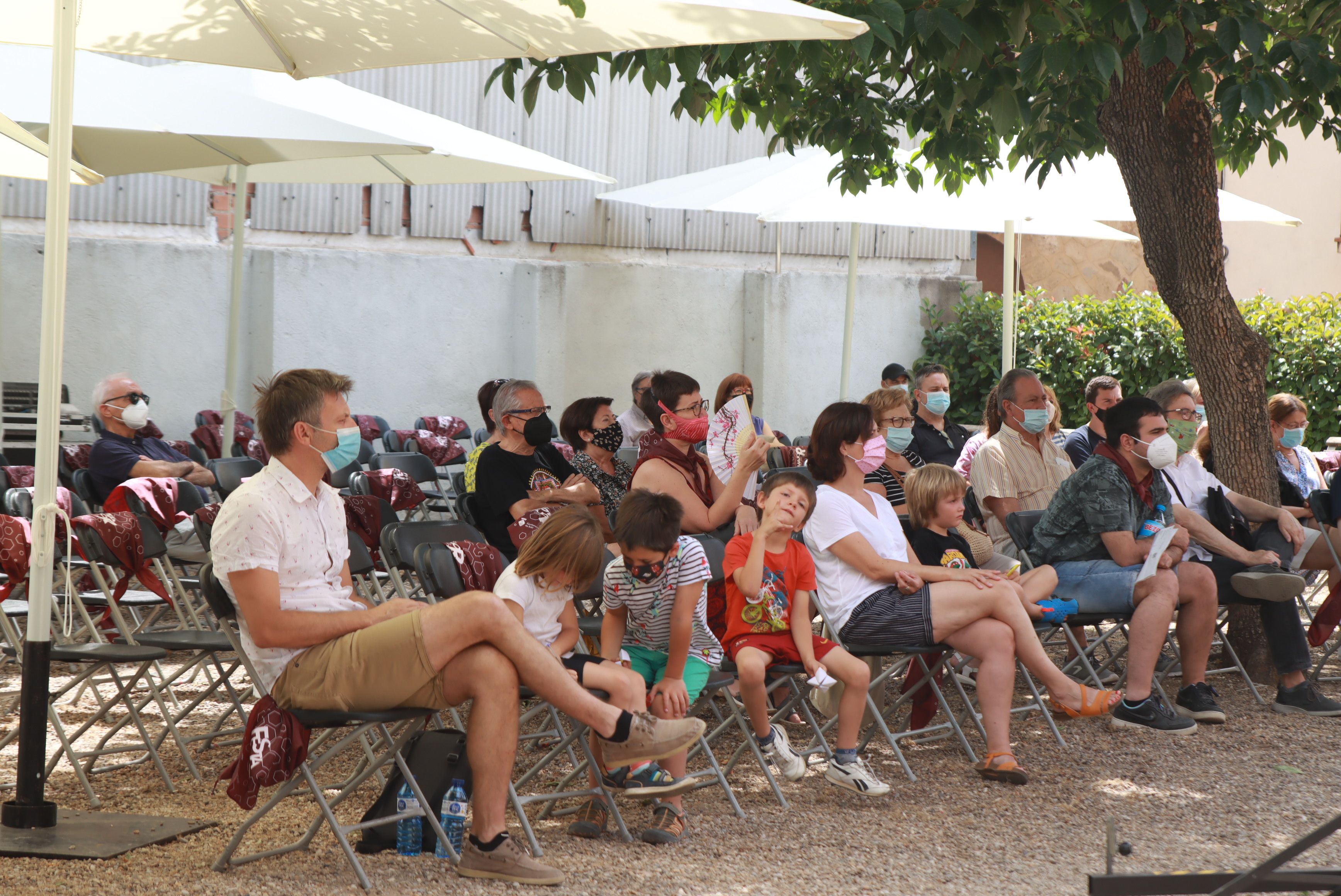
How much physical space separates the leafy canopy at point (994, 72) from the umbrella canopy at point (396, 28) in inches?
10.2

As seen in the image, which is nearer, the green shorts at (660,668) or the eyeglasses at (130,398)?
the green shorts at (660,668)

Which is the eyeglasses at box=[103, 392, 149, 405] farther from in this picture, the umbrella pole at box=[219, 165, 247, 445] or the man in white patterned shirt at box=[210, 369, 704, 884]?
the man in white patterned shirt at box=[210, 369, 704, 884]

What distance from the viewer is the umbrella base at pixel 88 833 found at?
3980 mm

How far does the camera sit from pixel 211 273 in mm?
11523

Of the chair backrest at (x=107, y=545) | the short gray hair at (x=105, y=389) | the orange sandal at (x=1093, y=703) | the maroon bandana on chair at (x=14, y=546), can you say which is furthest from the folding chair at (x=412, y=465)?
the orange sandal at (x=1093, y=703)

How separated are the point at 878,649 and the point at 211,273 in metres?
8.10

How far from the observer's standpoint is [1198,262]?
7.04 meters

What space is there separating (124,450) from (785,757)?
4.44 metres

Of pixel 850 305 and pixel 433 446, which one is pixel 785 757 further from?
pixel 850 305

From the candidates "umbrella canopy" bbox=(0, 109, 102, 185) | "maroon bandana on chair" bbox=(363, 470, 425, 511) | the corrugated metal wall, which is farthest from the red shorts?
the corrugated metal wall

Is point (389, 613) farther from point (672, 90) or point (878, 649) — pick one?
point (672, 90)

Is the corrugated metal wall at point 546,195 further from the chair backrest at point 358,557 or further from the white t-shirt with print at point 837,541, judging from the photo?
the white t-shirt with print at point 837,541

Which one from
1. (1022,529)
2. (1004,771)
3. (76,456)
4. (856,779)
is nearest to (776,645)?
(856,779)

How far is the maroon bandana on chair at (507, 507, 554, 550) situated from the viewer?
5.80 meters
